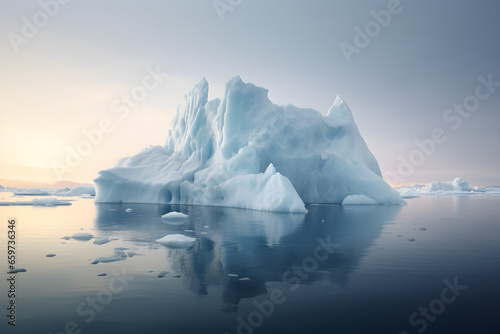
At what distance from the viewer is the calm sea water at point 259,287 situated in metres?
4.95

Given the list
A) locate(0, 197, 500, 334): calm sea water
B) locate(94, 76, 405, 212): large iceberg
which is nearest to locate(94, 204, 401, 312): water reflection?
locate(0, 197, 500, 334): calm sea water

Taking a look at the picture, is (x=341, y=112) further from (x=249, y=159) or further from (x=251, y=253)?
(x=251, y=253)

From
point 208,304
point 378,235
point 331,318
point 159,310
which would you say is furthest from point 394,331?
point 378,235

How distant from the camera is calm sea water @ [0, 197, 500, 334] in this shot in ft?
16.2

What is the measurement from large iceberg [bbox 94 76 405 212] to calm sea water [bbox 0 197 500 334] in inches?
742

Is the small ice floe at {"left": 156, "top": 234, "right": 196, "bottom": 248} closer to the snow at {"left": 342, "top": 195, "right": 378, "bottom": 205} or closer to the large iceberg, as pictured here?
the large iceberg

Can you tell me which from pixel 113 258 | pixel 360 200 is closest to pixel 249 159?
pixel 360 200

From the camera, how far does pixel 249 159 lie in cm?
2912

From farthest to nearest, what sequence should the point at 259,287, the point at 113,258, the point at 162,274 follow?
1. the point at 113,258
2. the point at 162,274
3. the point at 259,287

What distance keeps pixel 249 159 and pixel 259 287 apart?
74.8 ft

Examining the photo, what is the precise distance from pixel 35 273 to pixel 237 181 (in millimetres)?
20279

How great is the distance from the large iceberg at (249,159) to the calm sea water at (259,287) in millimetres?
18853

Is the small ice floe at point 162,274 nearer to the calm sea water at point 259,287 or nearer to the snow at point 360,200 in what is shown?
the calm sea water at point 259,287

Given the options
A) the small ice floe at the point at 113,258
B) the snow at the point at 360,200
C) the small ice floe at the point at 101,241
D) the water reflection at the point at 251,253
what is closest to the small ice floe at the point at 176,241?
the water reflection at the point at 251,253
